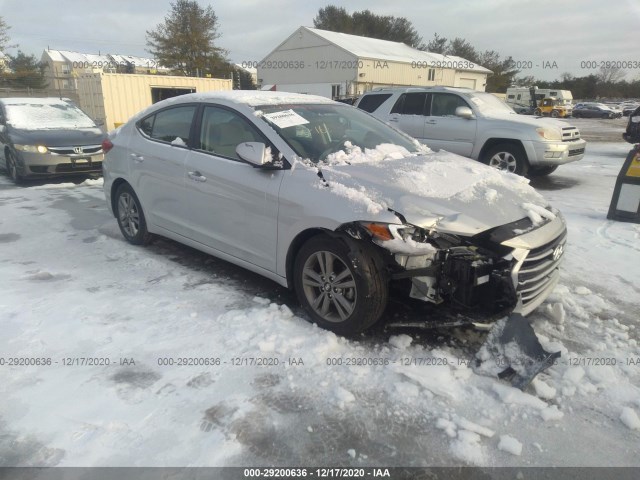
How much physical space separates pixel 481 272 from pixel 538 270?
485 millimetres

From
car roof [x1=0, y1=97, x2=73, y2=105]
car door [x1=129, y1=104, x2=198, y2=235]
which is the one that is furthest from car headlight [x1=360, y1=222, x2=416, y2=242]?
car roof [x1=0, y1=97, x2=73, y2=105]

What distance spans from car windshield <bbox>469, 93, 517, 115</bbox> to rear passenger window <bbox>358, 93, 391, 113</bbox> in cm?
185

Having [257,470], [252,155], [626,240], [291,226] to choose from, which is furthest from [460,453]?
[626,240]

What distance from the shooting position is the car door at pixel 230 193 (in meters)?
3.57

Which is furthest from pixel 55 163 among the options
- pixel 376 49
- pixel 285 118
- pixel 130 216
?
pixel 376 49

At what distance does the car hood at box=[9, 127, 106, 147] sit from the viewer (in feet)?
28.2

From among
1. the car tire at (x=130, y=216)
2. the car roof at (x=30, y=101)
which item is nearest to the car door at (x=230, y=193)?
the car tire at (x=130, y=216)

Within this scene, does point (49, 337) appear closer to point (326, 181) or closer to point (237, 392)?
point (237, 392)

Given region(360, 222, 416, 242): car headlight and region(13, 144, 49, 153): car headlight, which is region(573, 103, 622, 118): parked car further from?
region(360, 222, 416, 242): car headlight

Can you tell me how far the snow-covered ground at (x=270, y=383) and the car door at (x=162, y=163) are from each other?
2.10 ft

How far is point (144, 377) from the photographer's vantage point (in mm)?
2854

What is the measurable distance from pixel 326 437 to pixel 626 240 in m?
4.79

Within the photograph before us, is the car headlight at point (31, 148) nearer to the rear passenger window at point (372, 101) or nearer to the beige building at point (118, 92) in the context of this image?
the rear passenger window at point (372, 101)

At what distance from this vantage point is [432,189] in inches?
128
